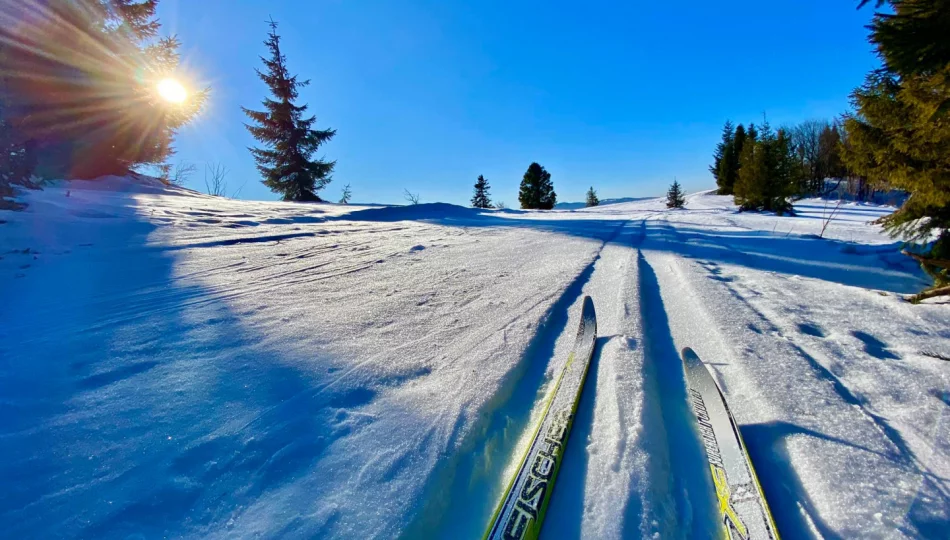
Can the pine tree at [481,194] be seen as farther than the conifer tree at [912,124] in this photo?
Yes

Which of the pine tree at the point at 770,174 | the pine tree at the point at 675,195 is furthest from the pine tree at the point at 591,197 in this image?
the pine tree at the point at 770,174

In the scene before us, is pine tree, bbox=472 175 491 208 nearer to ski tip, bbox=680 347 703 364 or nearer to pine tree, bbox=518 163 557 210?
pine tree, bbox=518 163 557 210

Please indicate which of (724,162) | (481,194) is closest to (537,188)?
(481,194)

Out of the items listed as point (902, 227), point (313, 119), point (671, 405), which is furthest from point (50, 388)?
point (313, 119)

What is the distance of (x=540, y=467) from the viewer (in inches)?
54.9

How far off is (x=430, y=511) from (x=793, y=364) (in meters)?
2.33

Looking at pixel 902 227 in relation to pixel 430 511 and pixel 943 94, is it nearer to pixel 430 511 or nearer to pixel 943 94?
pixel 943 94

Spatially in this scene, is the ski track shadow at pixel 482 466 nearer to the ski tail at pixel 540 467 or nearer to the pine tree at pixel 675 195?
the ski tail at pixel 540 467

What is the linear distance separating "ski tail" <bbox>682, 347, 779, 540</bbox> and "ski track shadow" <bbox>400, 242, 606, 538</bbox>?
802 mm

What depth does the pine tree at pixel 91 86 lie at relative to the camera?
19.7 ft

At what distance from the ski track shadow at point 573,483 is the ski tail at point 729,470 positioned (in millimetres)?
504

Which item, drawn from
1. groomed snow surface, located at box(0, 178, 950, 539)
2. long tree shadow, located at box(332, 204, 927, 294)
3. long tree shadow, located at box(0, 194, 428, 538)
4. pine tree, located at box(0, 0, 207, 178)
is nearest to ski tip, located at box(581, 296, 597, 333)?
groomed snow surface, located at box(0, 178, 950, 539)

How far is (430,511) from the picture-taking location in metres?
1.21

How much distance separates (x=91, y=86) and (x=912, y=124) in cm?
1359
